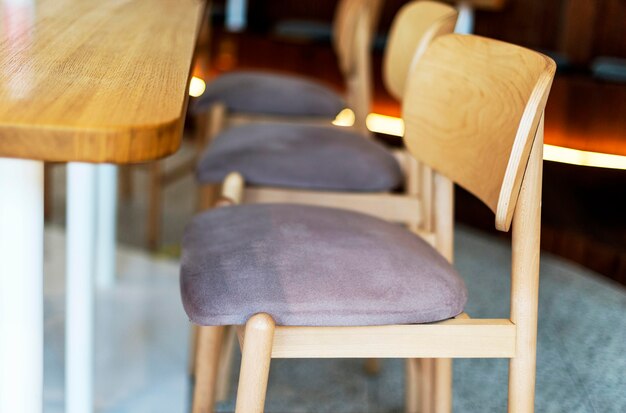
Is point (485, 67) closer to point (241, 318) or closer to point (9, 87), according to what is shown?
point (241, 318)

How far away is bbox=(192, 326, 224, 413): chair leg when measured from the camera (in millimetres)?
1435

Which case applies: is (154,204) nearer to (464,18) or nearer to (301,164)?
(301,164)

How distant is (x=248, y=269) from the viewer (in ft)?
3.69

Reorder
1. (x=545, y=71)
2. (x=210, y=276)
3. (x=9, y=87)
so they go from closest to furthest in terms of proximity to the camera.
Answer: (x=9, y=87) → (x=545, y=71) → (x=210, y=276)

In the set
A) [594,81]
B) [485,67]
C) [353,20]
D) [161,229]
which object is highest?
[485,67]

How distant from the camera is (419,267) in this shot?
1.18 m

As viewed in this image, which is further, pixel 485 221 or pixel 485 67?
pixel 485 221

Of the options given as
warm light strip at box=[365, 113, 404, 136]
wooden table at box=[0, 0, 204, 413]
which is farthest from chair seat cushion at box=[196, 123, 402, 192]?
warm light strip at box=[365, 113, 404, 136]

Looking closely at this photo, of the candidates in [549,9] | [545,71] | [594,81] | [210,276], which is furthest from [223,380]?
[549,9]

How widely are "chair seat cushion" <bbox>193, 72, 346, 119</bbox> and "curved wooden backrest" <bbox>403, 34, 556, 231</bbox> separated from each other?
40.1 inches

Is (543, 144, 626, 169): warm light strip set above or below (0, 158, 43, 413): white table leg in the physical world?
below

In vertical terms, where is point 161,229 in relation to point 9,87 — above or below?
below

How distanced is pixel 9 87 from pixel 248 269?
39cm

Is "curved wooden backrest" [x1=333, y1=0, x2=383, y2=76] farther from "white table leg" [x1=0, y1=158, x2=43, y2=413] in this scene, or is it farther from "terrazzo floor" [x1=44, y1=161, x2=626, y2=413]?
"white table leg" [x1=0, y1=158, x2=43, y2=413]
